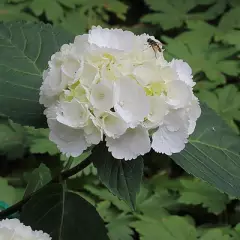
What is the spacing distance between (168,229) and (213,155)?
1.65 feet

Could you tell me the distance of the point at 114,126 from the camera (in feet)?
2.48

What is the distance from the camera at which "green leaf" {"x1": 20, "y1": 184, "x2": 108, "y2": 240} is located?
0.91 meters

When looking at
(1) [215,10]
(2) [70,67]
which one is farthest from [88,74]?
(1) [215,10]

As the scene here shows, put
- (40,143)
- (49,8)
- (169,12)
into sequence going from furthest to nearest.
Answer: (169,12), (49,8), (40,143)

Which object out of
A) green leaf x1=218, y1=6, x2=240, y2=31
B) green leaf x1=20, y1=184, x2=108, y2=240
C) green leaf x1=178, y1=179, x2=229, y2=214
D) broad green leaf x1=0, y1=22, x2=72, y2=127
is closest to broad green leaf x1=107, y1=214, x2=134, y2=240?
green leaf x1=178, y1=179, x2=229, y2=214

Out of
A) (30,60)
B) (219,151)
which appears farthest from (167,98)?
(30,60)

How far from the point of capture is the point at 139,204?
4.96ft

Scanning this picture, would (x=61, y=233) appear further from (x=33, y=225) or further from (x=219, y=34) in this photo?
(x=219, y=34)

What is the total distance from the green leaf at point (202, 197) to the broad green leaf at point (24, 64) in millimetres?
664

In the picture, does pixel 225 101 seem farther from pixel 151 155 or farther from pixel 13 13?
pixel 13 13

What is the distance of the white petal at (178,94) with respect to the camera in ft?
2.58

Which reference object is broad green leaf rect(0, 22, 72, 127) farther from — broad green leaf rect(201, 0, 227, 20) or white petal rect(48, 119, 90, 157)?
broad green leaf rect(201, 0, 227, 20)

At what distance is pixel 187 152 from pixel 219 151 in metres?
0.06

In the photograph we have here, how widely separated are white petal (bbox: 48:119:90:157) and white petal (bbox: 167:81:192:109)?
0.41 ft
